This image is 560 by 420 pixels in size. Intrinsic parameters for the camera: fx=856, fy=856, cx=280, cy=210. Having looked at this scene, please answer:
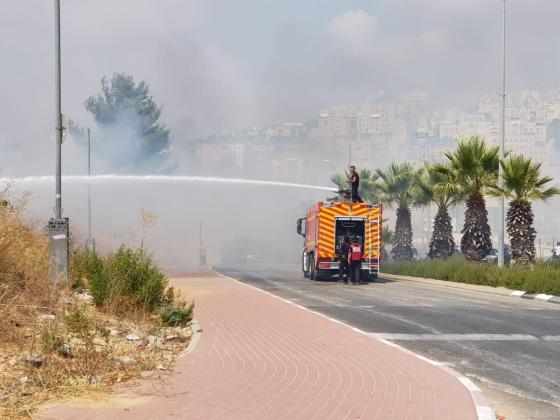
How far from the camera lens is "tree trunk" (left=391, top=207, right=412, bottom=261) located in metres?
50.8

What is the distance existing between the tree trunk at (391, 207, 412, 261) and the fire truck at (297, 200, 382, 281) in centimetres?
1691

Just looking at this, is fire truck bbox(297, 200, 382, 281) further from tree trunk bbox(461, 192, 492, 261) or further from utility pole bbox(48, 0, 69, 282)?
utility pole bbox(48, 0, 69, 282)

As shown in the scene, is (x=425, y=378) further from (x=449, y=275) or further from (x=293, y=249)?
(x=293, y=249)

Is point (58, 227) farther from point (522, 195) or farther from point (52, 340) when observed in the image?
point (522, 195)

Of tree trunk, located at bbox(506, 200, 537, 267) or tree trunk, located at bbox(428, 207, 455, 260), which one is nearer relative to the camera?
tree trunk, located at bbox(506, 200, 537, 267)

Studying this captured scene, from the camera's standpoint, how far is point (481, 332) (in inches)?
591

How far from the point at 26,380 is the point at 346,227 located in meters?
26.0

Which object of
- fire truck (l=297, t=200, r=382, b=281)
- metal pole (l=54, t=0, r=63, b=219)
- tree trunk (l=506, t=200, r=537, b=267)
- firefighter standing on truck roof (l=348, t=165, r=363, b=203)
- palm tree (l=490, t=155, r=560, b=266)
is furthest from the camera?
firefighter standing on truck roof (l=348, t=165, r=363, b=203)

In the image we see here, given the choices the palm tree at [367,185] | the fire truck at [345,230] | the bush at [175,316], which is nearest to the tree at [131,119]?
the palm tree at [367,185]

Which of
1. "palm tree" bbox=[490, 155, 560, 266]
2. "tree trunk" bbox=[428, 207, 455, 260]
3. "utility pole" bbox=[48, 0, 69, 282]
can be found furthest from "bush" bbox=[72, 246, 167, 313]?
"tree trunk" bbox=[428, 207, 455, 260]

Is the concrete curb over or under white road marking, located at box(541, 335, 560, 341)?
under

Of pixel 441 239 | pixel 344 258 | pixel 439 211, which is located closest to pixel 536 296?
pixel 344 258

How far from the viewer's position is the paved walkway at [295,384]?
24.6 feet

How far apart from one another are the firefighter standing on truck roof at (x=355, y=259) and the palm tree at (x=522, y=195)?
5393 millimetres
